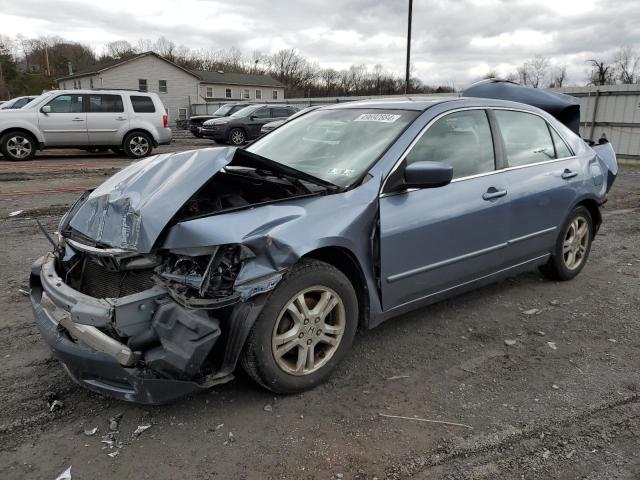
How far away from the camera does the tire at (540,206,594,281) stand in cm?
477

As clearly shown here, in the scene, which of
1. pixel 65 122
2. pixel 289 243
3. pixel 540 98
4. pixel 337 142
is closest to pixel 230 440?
pixel 289 243

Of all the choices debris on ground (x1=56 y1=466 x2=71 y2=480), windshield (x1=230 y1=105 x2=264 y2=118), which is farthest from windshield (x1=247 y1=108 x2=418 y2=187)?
windshield (x1=230 y1=105 x2=264 y2=118)

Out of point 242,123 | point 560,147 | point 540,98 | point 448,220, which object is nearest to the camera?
point 448,220

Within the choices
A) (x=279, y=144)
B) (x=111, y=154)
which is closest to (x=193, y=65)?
(x=111, y=154)

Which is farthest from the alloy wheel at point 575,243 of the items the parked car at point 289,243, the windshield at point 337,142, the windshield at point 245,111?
the windshield at point 245,111

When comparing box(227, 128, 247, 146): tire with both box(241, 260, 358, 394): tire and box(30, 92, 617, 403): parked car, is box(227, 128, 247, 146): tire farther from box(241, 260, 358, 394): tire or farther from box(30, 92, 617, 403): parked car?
box(241, 260, 358, 394): tire

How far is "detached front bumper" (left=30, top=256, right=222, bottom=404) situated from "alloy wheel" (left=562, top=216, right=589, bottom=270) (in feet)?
11.9

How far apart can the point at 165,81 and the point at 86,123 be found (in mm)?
36423

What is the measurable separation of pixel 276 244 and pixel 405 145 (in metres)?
1.30

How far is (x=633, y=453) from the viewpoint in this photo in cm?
257

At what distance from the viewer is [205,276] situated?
8.36 ft

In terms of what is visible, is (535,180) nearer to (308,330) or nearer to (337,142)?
(337,142)

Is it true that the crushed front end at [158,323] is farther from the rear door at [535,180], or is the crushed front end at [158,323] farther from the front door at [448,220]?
the rear door at [535,180]

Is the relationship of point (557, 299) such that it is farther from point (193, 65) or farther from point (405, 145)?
point (193, 65)
